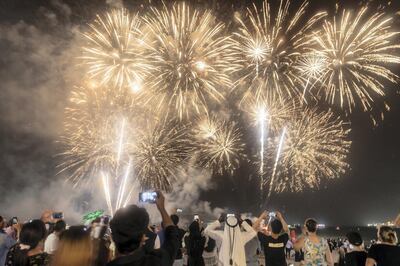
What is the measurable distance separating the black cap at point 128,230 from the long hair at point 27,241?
213 centimetres

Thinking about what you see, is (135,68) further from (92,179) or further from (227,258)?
(92,179)

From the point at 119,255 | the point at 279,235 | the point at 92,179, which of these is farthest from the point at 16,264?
the point at 92,179

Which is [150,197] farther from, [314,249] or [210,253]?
[210,253]

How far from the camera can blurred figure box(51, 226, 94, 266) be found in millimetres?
3188

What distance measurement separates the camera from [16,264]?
173 inches

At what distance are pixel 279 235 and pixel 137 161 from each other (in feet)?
62.9

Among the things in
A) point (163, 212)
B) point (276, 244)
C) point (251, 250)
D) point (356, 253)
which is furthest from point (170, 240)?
point (251, 250)

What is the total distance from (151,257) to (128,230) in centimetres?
30

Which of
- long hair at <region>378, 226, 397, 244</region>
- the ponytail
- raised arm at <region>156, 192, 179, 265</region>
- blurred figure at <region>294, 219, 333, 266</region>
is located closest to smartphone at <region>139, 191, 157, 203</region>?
raised arm at <region>156, 192, 179, 265</region>

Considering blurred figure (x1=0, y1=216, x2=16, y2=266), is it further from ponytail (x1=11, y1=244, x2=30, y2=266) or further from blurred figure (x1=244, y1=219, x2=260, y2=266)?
blurred figure (x1=244, y1=219, x2=260, y2=266)

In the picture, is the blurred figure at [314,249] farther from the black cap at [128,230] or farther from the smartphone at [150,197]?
the black cap at [128,230]

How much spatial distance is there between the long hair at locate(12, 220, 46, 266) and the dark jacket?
2.06 metres

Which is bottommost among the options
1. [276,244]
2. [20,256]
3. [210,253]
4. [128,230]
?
[210,253]

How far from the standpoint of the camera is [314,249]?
700 centimetres
